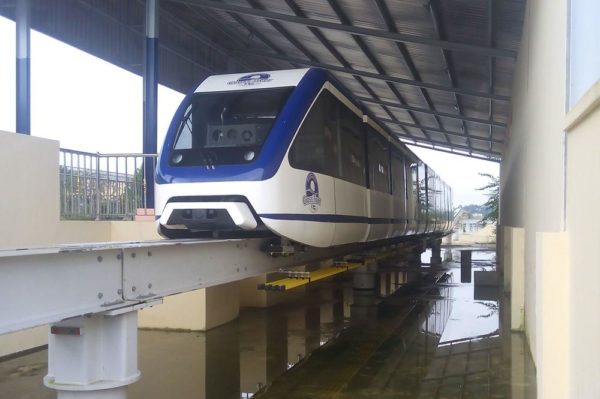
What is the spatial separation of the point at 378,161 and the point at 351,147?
2.05m

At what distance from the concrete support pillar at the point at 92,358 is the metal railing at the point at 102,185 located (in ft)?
16.9

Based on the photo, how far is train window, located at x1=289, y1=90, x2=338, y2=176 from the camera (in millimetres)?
6477

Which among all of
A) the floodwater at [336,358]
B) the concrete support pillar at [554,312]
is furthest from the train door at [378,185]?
the concrete support pillar at [554,312]

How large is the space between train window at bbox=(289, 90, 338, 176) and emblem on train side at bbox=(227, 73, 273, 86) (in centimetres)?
68

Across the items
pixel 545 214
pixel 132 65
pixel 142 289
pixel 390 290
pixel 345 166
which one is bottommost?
pixel 390 290

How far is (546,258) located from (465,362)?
408 centimetres

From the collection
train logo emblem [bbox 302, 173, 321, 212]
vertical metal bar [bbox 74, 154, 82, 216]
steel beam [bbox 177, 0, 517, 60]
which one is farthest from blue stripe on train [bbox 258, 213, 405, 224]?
steel beam [bbox 177, 0, 517, 60]

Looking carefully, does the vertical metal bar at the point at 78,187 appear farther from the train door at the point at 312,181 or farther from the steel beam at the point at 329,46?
the steel beam at the point at 329,46

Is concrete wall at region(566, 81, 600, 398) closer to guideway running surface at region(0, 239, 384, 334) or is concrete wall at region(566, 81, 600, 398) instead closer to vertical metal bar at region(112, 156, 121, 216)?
guideway running surface at region(0, 239, 384, 334)

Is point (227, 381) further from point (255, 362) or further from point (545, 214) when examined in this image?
point (545, 214)

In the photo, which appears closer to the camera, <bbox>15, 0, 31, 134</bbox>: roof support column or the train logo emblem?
the train logo emblem

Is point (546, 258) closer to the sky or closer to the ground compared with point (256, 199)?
closer to the ground

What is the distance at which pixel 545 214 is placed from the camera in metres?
6.58

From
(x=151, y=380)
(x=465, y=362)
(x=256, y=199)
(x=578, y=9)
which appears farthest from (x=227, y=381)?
(x=578, y=9)
